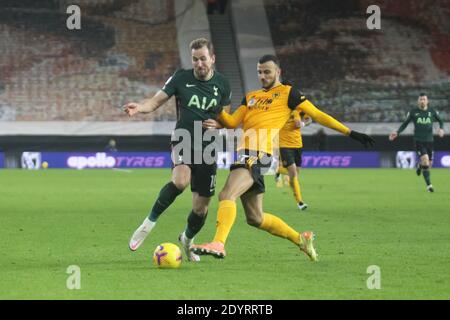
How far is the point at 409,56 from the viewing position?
4331cm

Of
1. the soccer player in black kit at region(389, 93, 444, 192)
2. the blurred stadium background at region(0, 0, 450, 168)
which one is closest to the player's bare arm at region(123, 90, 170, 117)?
the soccer player in black kit at region(389, 93, 444, 192)

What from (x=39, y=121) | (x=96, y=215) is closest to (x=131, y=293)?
(x=96, y=215)

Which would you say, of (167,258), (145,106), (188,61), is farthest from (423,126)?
(188,61)

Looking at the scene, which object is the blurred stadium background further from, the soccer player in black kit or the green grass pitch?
the green grass pitch

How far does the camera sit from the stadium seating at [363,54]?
137 feet

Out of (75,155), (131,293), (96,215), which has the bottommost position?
(131,293)

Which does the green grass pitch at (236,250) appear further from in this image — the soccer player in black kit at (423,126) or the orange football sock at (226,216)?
the soccer player in black kit at (423,126)

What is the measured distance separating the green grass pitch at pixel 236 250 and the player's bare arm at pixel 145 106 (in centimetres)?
151

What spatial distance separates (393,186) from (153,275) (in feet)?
54.9

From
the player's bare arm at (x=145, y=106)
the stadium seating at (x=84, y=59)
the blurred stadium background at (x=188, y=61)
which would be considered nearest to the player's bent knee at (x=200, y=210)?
the player's bare arm at (x=145, y=106)

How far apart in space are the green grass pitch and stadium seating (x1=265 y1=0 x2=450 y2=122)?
2070cm

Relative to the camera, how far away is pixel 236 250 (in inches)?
422

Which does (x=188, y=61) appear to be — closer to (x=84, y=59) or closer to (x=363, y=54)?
(x=84, y=59)

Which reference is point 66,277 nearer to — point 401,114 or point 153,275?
point 153,275
